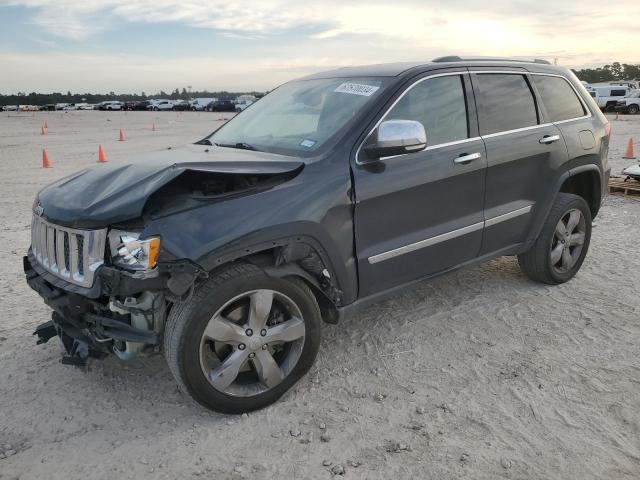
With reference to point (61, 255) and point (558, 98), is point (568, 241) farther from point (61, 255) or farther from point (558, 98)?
point (61, 255)

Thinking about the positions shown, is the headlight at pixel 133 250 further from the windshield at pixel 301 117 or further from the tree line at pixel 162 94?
the tree line at pixel 162 94

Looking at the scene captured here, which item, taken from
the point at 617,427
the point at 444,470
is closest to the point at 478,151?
the point at 617,427

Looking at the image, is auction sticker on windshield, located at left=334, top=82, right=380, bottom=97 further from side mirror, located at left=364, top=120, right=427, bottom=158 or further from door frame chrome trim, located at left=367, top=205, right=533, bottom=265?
door frame chrome trim, located at left=367, top=205, right=533, bottom=265

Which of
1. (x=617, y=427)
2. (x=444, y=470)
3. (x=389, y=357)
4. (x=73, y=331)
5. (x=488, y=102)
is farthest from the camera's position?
(x=488, y=102)

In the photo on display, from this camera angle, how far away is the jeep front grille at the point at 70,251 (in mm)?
2922

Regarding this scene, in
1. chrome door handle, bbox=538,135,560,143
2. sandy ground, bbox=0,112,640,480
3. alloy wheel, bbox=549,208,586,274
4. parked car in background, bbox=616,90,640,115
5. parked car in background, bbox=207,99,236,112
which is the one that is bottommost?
sandy ground, bbox=0,112,640,480

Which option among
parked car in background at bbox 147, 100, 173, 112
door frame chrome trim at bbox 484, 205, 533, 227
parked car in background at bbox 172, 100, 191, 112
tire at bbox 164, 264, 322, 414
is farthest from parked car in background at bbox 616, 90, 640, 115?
parked car in background at bbox 147, 100, 173, 112

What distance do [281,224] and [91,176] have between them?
Result: 1.25 metres

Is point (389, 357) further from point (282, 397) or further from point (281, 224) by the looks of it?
point (281, 224)

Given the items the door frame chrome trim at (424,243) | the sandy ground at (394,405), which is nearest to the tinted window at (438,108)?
the door frame chrome trim at (424,243)

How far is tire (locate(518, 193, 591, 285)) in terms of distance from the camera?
4773 mm

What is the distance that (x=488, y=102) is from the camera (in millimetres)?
4238

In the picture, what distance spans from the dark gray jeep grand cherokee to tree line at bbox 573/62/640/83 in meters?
99.8

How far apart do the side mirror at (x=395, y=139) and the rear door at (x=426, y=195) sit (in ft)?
0.29
